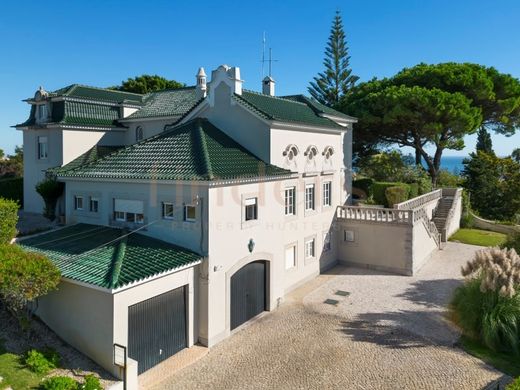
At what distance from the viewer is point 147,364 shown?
45.3ft

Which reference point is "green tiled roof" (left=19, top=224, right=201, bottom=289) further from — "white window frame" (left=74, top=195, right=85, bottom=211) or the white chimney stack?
the white chimney stack

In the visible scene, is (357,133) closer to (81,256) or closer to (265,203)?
(265,203)

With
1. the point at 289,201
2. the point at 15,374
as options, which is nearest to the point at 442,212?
the point at 289,201

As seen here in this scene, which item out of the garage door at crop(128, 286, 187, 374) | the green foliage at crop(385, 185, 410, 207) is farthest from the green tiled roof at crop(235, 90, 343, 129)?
the garage door at crop(128, 286, 187, 374)

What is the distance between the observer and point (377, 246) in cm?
2567

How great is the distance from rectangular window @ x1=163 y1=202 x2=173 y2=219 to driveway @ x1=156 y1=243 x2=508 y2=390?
18.9 feet

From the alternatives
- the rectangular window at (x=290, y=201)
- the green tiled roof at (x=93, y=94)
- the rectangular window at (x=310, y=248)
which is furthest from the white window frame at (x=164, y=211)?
the green tiled roof at (x=93, y=94)

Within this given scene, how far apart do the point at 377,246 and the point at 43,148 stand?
25.2 meters

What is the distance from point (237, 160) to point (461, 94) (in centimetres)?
2877

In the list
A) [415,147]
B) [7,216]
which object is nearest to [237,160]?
[7,216]

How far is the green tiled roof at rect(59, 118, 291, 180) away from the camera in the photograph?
647 inches

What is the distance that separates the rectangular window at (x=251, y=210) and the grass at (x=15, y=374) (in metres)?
9.77

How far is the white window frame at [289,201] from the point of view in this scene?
21250mm

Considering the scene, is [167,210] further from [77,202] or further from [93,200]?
[77,202]
